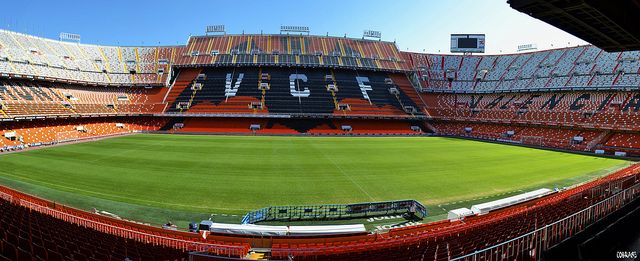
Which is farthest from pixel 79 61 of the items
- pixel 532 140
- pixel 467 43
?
pixel 467 43

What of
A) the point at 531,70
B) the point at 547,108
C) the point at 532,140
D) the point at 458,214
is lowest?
the point at 532,140

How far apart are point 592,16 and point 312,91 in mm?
60074

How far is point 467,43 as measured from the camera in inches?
3098

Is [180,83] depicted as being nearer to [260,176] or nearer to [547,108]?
[260,176]

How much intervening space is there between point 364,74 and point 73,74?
56.0 meters

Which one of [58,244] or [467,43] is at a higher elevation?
[467,43]

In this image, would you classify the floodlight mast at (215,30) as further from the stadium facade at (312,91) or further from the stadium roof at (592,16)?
the stadium roof at (592,16)

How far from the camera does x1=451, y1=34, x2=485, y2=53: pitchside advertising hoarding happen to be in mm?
78312

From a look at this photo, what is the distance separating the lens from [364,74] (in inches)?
2958

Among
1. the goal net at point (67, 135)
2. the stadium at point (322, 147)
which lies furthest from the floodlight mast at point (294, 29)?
the goal net at point (67, 135)

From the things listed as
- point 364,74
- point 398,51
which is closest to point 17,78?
point 364,74

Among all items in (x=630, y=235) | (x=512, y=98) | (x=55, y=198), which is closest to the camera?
(x=630, y=235)

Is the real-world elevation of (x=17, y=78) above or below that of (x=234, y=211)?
above

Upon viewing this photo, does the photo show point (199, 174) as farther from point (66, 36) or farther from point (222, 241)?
point (66, 36)
